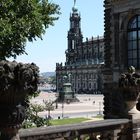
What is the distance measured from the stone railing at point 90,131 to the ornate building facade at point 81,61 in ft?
444

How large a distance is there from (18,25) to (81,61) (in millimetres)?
144049

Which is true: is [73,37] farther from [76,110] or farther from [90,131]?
[90,131]

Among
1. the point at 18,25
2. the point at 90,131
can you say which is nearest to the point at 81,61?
the point at 18,25

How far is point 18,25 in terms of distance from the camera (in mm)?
14977

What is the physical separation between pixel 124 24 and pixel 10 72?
24.3 meters

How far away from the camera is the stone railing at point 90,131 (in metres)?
5.80

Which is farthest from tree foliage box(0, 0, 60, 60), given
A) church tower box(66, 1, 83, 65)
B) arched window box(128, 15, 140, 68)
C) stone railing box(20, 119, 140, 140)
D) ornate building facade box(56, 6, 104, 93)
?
church tower box(66, 1, 83, 65)

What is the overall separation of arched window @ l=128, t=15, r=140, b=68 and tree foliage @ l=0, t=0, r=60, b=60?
468 inches

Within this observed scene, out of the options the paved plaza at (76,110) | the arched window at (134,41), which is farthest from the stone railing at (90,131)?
the paved plaza at (76,110)

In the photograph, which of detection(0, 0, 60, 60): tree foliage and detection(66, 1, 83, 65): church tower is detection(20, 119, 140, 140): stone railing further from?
detection(66, 1, 83, 65): church tower

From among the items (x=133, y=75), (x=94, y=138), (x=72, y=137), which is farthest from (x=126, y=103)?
(x=72, y=137)

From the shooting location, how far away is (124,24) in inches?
1118

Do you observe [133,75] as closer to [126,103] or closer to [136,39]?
[126,103]

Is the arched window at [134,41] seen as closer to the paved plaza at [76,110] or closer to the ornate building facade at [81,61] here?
the paved plaza at [76,110]
